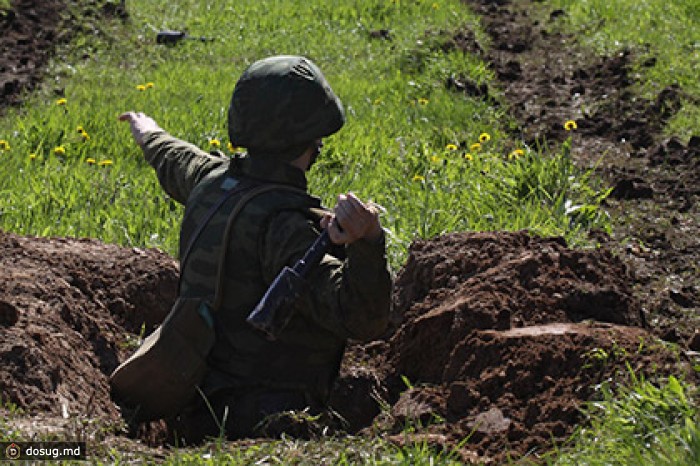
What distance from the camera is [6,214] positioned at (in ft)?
23.2

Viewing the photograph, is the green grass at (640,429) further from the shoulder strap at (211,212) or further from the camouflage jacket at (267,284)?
the shoulder strap at (211,212)

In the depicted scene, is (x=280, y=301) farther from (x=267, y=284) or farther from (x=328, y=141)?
(x=328, y=141)

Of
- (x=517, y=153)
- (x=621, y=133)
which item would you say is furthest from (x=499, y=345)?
(x=621, y=133)

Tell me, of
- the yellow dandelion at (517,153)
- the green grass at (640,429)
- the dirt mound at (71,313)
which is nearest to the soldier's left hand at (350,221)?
the green grass at (640,429)

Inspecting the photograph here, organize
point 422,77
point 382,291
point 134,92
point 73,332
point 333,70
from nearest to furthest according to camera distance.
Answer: point 382,291
point 73,332
point 134,92
point 422,77
point 333,70

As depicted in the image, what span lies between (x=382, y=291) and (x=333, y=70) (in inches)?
289

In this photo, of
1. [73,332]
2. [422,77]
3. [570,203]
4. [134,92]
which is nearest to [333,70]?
[422,77]

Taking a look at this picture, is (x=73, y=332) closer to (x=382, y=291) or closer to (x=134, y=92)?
(x=382, y=291)

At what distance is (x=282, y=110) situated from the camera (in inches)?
195

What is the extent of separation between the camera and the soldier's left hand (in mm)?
4430

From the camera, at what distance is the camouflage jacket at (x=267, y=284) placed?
15.5ft

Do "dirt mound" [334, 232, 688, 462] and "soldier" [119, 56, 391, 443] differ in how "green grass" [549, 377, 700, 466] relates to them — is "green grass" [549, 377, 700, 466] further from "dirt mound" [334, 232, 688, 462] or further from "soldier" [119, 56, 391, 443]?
"soldier" [119, 56, 391, 443]

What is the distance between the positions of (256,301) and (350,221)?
2.37ft

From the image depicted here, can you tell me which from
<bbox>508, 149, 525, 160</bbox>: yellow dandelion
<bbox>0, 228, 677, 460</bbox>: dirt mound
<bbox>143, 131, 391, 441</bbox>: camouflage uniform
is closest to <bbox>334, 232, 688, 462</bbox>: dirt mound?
<bbox>0, 228, 677, 460</bbox>: dirt mound
